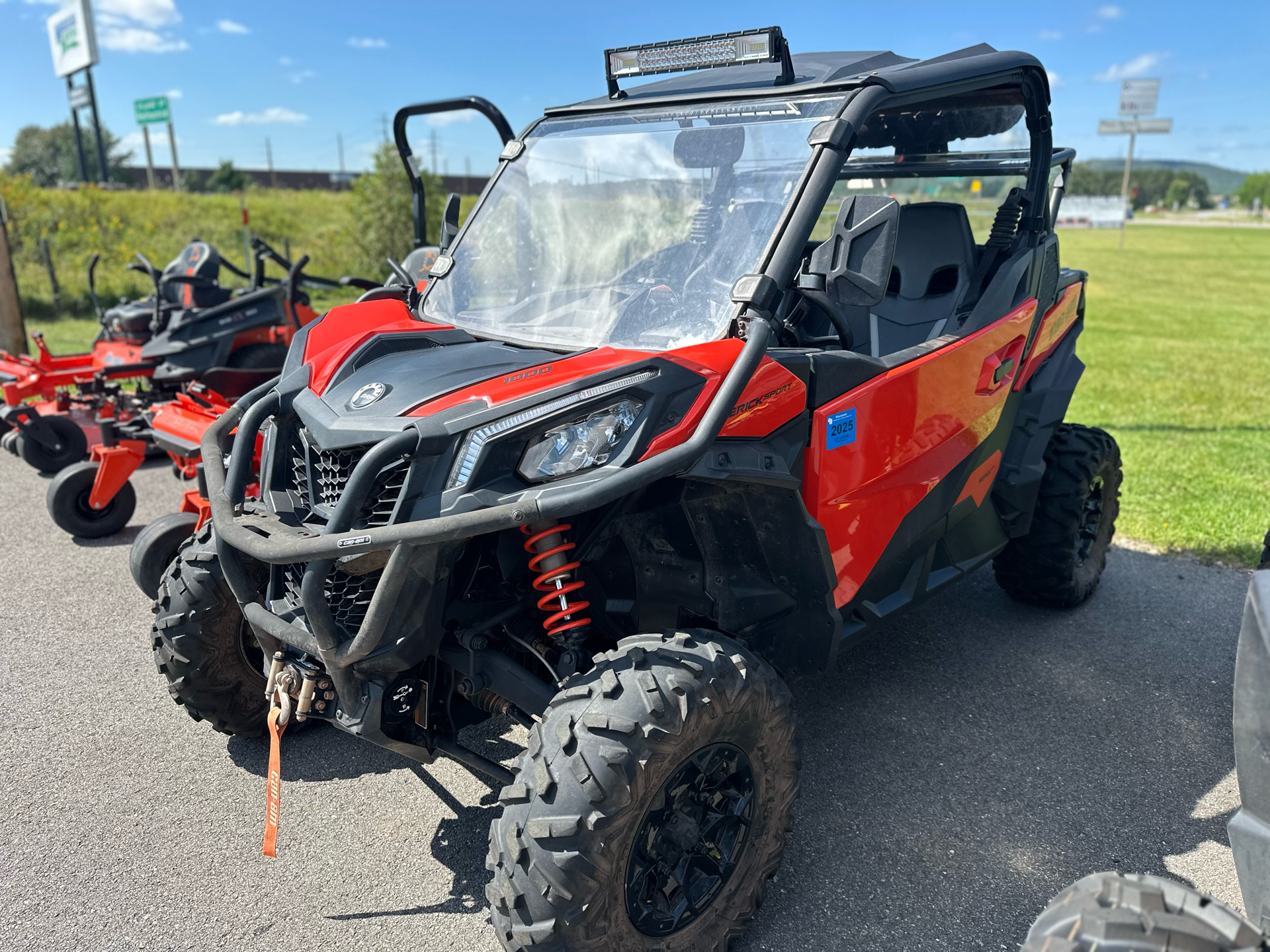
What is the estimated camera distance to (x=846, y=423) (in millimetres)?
2898

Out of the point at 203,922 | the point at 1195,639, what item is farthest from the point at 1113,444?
the point at 203,922

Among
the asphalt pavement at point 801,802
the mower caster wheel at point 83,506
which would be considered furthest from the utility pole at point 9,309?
the asphalt pavement at point 801,802

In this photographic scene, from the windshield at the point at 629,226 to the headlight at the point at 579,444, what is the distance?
0.42m

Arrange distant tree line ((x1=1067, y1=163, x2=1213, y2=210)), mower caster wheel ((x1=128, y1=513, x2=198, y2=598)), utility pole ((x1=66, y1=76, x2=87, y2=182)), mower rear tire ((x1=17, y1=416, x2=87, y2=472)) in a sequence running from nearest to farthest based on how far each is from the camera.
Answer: mower caster wheel ((x1=128, y1=513, x2=198, y2=598))
mower rear tire ((x1=17, y1=416, x2=87, y2=472))
utility pole ((x1=66, y1=76, x2=87, y2=182))
distant tree line ((x1=1067, y1=163, x2=1213, y2=210))

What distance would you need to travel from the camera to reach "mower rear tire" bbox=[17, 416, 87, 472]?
715cm

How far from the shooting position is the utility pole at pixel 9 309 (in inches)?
415

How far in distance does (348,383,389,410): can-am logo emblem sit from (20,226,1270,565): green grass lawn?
527cm

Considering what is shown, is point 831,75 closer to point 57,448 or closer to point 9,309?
point 57,448

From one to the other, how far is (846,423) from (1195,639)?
2.81m

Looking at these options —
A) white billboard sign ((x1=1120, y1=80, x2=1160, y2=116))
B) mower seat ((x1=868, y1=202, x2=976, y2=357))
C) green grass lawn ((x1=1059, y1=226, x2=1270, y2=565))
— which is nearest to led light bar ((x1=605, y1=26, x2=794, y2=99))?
mower seat ((x1=868, y1=202, x2=976, y2=357))

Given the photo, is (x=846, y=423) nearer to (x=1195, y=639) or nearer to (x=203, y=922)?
(x=203, y=922)

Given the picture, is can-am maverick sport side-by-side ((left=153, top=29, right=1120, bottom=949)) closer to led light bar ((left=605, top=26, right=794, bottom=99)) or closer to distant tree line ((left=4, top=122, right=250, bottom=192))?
led light bar ((left=605, top=26, right=794, bottom=99))

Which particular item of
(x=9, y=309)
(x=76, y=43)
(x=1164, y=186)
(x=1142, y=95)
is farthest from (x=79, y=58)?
(x=1164, y=186)

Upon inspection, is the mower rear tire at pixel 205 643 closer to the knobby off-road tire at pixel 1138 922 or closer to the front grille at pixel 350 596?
the front grille at pixel 350 596
